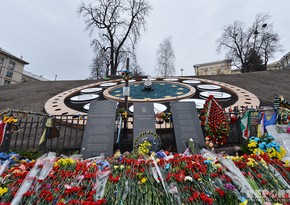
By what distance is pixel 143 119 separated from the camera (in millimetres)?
Result: 4766

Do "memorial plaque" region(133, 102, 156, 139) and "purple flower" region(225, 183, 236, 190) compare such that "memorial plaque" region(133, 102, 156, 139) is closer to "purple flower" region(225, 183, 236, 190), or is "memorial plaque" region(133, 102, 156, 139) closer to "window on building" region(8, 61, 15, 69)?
"purple flower" region(225, 183, 236, 190)

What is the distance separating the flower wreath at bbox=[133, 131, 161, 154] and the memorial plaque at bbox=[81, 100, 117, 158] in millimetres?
673

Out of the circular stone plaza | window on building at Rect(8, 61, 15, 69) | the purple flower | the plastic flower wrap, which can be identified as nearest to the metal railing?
the circular stone plaza

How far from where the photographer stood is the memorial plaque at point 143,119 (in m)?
4.50

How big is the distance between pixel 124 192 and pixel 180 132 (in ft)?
10.2

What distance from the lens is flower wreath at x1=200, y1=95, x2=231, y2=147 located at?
4.40 metres

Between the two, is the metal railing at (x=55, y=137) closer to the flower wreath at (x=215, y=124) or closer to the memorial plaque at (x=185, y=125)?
the memorial plaque at (x=185, y=125)

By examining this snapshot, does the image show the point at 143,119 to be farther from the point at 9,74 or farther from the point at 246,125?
the point at 9,74

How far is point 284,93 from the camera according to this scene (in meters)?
8.76

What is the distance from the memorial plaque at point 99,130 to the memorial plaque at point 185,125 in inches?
71.4

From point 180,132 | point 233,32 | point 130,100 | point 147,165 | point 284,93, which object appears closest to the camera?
point 147,165

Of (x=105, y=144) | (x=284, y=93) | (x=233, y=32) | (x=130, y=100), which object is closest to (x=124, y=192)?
(x=105, y=144)

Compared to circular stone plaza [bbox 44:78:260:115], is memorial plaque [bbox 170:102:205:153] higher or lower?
lower

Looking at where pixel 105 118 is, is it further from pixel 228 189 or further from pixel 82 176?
pixel 228 189
